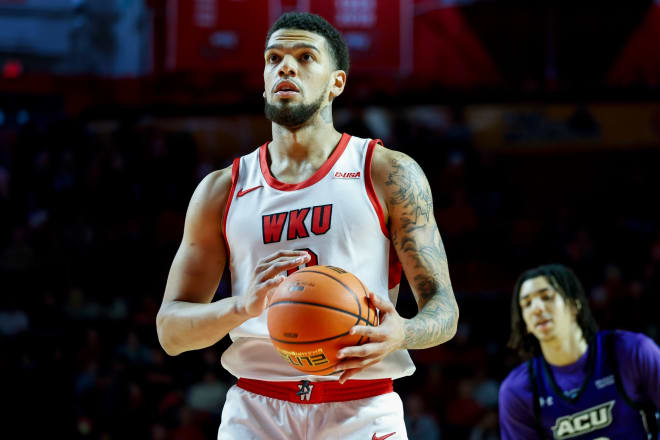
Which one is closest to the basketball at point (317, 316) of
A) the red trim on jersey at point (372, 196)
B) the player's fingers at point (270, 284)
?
the player's fingers at point (270, 284)

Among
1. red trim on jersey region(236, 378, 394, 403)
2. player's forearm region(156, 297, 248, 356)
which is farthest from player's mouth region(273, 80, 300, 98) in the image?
red trim on jersey region(236, 378, 394, 403)

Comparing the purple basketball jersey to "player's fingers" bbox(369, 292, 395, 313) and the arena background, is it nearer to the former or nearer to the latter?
"player's fingers" bbox(369, 292, 395, 313)

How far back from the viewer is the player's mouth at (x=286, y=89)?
2803 millimetres

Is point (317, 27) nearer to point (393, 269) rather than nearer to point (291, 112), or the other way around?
point (291, 112)

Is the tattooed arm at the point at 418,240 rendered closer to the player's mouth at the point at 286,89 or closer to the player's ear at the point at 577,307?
the player's mouth at the point at 286,89

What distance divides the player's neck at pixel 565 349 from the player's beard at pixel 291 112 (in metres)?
2.40

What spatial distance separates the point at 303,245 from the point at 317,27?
2.79 ft

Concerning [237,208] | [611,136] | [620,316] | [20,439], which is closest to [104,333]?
[20,439]

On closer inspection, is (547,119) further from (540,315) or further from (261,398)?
(261,398)

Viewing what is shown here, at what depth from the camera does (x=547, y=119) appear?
10.7m

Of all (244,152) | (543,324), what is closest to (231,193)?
(543,324)

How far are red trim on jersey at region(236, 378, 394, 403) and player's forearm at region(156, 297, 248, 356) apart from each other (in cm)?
25

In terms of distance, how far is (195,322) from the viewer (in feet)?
8.64

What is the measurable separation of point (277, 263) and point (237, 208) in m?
0.53
